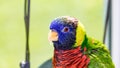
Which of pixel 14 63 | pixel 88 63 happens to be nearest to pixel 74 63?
pixel 88 63

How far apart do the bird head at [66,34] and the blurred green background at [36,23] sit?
0.44 m

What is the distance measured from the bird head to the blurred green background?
17.4 inches

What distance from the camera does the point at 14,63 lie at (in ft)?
2.72

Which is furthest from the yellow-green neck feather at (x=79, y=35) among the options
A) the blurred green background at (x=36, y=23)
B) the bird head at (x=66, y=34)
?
the blurred green background at (x=36, y=23)

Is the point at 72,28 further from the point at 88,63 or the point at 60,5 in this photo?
the point at 60,5

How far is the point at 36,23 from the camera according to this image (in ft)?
2.79

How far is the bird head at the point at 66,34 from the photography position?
1.27 feet

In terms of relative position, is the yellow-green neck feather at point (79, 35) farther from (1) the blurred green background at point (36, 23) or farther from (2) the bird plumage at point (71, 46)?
(1) the blurred green background at point (36, 23)

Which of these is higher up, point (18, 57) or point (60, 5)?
point (60, 5)

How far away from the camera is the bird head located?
39cm

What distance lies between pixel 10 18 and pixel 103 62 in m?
0.49

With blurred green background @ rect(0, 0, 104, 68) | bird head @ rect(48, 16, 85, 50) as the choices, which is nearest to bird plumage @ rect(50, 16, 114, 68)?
bird head @ rect(48, 16, 85, 50)

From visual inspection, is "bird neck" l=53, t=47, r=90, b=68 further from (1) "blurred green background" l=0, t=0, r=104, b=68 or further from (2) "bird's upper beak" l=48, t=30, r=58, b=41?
(1) "blurred green background" l=0, t=0, r=104, b=68

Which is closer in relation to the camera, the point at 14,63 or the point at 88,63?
the point at 88,63
